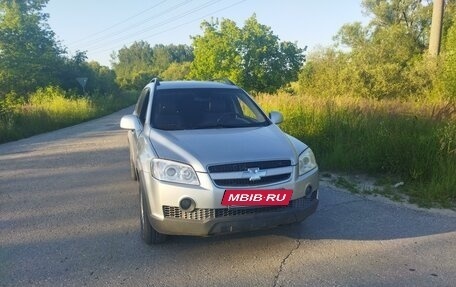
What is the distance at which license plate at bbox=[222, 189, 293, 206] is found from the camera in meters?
3.28

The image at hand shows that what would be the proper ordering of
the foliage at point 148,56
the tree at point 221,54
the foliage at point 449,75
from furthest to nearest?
1. the foliage at point 148,56
2. the tree at point 221,54
3. the foliage at point 449,75

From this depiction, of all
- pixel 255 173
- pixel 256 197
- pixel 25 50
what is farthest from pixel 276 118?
pixel 25 50

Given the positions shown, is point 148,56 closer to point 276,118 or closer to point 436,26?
point 436,26

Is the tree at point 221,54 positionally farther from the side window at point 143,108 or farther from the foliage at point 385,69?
Answer: the side window at point 143,108

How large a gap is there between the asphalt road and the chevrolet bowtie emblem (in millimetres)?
823

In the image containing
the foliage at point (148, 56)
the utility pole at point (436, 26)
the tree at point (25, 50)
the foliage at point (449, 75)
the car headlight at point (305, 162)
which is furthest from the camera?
the foliage at point (148, 56)

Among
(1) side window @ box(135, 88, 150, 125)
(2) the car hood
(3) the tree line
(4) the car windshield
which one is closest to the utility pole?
(3) the tree line

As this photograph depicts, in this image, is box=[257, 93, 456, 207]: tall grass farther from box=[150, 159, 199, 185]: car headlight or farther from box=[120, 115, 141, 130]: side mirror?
box=[120, 115, 141, 130]: side mirror

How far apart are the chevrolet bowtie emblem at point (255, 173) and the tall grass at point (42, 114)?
40.9 feet

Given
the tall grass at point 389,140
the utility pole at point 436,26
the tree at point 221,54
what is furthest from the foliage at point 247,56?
the tall grass at point 389,140

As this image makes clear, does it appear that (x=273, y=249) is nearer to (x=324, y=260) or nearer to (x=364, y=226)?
(x=324, y=260)

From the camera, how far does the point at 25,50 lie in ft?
91.5

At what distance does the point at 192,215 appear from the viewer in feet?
10.9

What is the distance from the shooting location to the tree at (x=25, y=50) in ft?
88.3
